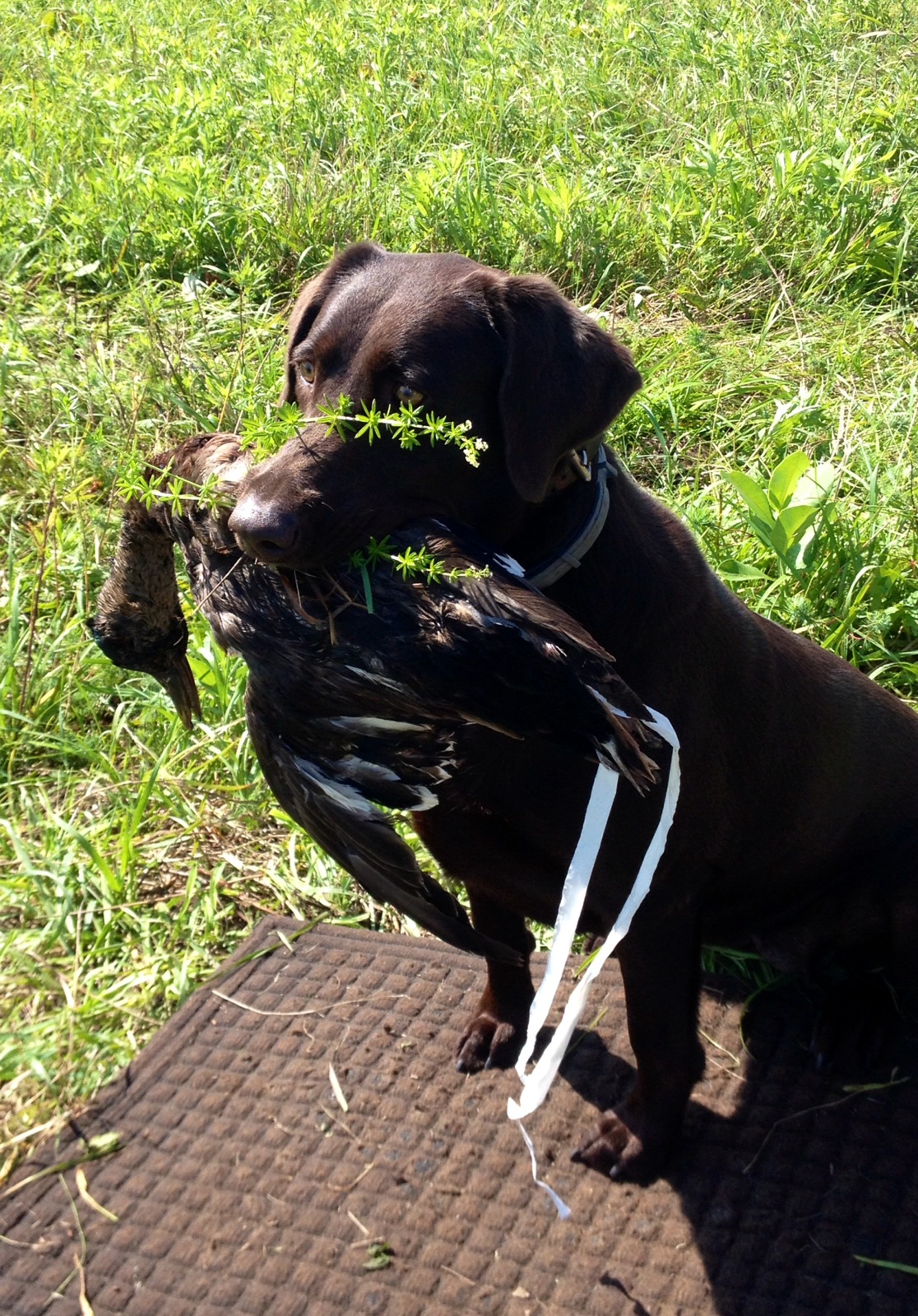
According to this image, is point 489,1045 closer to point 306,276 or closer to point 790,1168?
point 790,1168

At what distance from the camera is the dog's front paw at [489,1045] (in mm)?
2475

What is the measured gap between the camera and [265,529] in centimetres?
165

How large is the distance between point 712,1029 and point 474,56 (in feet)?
15.5

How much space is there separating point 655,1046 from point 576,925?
21.1 inches

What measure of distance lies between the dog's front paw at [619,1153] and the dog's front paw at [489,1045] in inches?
9.8

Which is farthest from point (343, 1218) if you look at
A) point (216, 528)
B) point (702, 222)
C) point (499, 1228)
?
point (702, 222)

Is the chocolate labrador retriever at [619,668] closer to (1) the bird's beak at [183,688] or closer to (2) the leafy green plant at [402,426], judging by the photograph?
(2) the leafy green plant at [402,426]

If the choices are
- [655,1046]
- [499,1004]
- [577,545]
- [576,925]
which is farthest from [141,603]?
[655,1046]

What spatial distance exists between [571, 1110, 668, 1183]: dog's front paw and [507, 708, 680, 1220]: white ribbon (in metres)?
0.48

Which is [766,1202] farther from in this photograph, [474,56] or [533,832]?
[474,56]

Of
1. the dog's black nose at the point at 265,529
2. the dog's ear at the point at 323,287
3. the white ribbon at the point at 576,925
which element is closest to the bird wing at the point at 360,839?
the white ribbon at the point at 576,925

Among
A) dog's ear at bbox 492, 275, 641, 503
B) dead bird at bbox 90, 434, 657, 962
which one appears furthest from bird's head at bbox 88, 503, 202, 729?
dog's ear at bbox 492, 275, 641, 503

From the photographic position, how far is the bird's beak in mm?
2387

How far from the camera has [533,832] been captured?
2.00m
